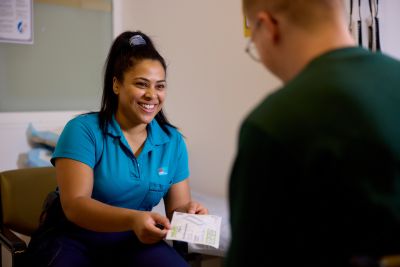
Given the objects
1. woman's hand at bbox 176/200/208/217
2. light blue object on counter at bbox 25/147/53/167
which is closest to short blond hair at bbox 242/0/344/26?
woman's hand at bbox 176/200/208/217

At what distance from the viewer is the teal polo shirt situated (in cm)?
156

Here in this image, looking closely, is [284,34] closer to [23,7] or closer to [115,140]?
[115,140]

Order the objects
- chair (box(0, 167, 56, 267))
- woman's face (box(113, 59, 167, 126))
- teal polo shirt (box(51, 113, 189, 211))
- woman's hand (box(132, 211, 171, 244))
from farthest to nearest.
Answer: chair (box(0, 167, 56, 267)), woman's face (box(113, 59, 167, 126)), teal polo shirt (box(51, 113, 189, 211)), woman's hand (box(132, 211, 171, 244))

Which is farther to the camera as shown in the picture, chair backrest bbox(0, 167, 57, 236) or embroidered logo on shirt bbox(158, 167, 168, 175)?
chair backrest bbox(0, 167, 57, 236)

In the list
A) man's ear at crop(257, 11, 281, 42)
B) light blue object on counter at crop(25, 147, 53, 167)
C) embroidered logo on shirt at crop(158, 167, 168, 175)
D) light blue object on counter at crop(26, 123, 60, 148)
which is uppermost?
man's ear at crop(257, 11, 281, 42)

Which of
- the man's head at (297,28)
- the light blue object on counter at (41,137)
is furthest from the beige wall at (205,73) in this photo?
the man's head at (297,28)

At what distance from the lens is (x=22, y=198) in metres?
1.98

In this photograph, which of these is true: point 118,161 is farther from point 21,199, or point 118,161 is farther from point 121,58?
point 21,199

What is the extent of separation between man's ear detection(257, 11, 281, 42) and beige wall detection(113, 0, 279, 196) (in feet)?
5.13

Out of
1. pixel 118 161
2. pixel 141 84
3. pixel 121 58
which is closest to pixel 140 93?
pixel 141 84

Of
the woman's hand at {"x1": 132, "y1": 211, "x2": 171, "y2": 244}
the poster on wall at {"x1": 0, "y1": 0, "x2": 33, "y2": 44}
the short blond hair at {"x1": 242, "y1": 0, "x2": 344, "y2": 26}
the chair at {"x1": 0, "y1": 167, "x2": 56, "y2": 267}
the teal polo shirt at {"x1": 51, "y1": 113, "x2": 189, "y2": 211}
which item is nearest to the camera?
the short blond hair at {"x1": 242, "y1": 0, "x2": 344, "y2": 26}

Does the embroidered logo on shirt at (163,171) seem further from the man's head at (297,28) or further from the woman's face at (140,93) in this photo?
the man's head at (297,28)

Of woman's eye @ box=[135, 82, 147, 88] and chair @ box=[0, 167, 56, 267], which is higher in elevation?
woman's eye @ box=[135, 82, 147, 88]

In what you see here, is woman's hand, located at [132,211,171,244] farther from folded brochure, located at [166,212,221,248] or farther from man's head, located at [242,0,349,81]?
man's head, located at [242,0,349,81]
